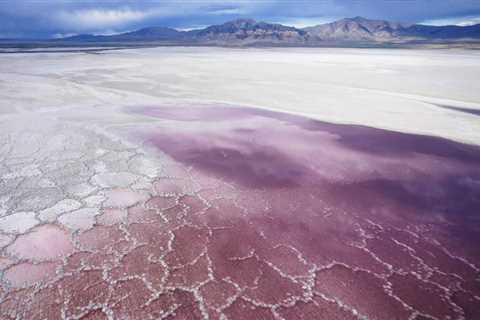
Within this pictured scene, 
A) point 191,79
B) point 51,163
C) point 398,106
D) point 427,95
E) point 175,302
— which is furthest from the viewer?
point 191,79

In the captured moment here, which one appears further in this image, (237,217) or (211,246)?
(237,217)

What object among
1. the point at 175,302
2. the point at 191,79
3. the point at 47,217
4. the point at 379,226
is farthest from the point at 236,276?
the point at 191,79

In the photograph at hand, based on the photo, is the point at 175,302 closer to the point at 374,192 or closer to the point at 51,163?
the point at 374,192
